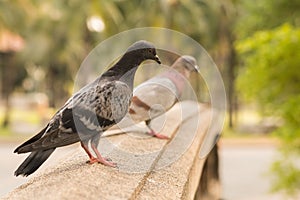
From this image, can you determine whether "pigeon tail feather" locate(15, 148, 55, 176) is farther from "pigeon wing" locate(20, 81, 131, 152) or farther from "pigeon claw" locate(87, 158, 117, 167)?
"pigeon claw" locate(87, 158, 117, 167)

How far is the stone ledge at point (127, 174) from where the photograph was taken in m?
2.28

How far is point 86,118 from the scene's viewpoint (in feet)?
9.66

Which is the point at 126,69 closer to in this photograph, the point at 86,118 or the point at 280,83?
the point at 86,118

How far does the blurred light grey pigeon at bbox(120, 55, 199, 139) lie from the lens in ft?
14.0

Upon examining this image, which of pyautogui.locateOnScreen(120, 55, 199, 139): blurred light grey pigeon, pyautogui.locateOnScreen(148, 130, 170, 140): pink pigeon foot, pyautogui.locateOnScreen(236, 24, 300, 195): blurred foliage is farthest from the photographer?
pyautogui.locateOnScreen(236, 24, 300, 195): blurred foliage

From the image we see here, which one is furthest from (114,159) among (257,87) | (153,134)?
(257,87)

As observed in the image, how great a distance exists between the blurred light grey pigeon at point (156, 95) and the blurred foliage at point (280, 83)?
4.84 meters

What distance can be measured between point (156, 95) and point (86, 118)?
142 cm

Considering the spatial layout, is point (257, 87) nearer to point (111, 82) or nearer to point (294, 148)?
point (294, 148)

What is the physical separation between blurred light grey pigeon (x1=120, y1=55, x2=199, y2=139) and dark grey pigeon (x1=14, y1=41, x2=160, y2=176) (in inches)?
41.9

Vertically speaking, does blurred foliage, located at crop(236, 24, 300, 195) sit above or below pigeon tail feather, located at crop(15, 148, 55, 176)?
above

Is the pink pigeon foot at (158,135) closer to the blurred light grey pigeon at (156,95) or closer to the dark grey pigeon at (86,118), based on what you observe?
the blurred light grey pigeon at (156,95)

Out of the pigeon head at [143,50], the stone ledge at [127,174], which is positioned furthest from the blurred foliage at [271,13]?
the pigeon head at [143,50]

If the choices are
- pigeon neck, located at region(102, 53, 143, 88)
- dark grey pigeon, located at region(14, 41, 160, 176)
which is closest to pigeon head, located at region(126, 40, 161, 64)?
pigeon neck, located at region(102, 53, 143, 88)
